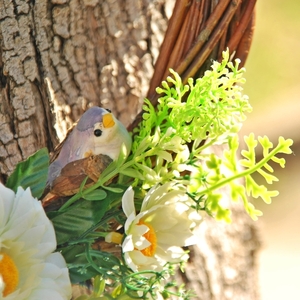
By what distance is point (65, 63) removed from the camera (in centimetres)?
63

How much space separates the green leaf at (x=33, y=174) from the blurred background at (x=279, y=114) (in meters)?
1.13

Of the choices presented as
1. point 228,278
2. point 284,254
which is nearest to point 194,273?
point 228,278

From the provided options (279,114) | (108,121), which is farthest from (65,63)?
(279,114)

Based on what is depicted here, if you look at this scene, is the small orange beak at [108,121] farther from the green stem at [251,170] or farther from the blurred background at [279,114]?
the blurred background at [279,114]

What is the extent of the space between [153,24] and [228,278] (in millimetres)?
386

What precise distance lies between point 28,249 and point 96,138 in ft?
0.33

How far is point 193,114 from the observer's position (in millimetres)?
399

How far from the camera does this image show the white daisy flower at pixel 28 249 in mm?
371

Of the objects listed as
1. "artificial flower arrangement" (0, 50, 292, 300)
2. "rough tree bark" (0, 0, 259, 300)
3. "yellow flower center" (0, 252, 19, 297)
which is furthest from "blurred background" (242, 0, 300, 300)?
"yellow flower center" (0, 252, 19, 297)

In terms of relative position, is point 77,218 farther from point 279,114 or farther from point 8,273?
point 279,114

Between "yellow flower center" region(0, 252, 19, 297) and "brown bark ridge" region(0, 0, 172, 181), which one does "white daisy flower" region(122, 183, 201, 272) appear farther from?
"brown bark ridge" region(0, 0, 172, 181)

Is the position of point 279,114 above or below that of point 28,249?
below

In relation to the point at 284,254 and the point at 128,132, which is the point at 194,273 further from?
the point at 284,254

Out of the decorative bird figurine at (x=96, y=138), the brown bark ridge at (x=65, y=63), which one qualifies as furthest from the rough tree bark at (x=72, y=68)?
the decorative bird figurine at (x=96, y=138)
